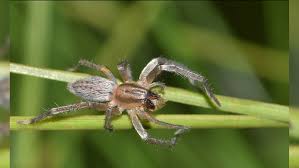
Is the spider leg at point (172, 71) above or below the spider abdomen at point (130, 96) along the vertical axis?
above

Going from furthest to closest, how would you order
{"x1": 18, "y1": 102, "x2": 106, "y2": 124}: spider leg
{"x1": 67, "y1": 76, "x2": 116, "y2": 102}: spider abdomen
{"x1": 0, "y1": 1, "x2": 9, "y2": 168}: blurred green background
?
1. {"x1": 67, "y1": 76, "x2": 116, "y2": 102}: spider abdomen
2. {"x1": 18, "y1": 102, "x2": 106, "y2": 124}: spider leg
3. {"x1": 0, "y1": 1, "x2": 9, "y2": 168}: blurred green background

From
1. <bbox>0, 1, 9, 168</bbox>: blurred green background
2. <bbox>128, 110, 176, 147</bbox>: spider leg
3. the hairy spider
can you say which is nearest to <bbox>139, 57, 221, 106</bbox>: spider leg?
the hairy spider

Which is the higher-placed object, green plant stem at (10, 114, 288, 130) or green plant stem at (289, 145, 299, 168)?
green plant stem at (10, 114, 288, 130)

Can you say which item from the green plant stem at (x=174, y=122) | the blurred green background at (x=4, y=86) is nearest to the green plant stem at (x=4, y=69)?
the blurred green background at (x=4, y=86)

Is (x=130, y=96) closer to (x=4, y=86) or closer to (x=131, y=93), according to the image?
(x=131, y=93)

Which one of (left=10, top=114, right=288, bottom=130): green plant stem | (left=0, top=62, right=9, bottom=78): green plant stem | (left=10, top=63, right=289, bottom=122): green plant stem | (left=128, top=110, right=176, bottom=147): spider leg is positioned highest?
(left=0, top=62, right=9, bottom=78): green plant stem

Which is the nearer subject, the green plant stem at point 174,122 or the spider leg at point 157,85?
the green plant stem at point 174,122

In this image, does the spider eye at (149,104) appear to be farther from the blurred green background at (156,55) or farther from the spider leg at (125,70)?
the blurred green background at (156,55)

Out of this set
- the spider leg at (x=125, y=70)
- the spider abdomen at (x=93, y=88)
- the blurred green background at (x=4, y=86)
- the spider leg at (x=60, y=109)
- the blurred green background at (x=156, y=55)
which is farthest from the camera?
the blurred green background at (x=156, y=55)

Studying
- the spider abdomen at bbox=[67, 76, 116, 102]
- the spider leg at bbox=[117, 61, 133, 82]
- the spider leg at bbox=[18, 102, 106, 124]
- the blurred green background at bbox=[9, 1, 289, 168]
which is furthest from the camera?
the blurred green background at bbox=[9, 1, 289, 168]

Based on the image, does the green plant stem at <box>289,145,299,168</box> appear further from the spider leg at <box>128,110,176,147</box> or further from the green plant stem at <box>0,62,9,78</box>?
the green plant stem at <box>0,62,9,78</box>
